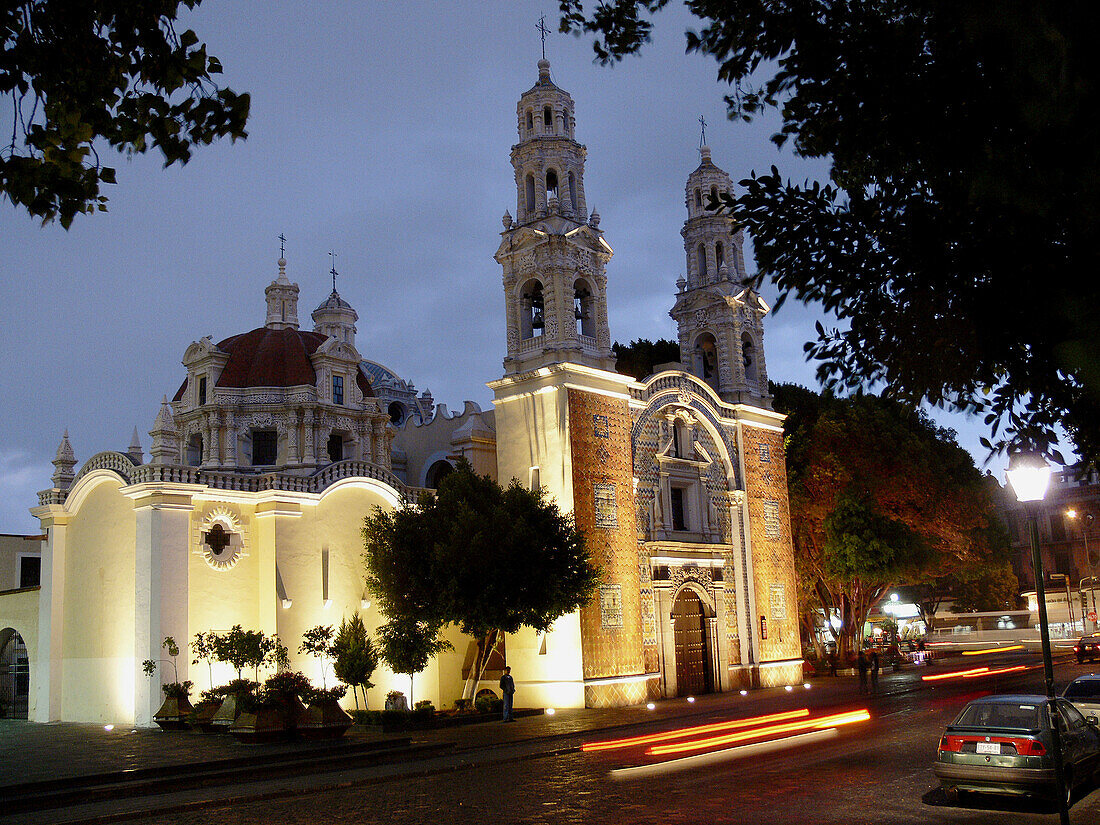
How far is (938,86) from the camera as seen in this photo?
6.91m

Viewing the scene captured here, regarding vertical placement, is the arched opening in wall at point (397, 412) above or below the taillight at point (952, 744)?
above

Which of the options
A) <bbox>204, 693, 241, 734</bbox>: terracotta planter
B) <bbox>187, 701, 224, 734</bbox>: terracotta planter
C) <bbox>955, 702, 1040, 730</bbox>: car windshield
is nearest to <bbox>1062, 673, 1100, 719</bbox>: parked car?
<bbox>955, 702, 1040, 730</bbox>: car windshield

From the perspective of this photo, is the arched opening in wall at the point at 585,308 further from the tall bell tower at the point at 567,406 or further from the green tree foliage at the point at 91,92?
the green tree foliage at the point at 91,92

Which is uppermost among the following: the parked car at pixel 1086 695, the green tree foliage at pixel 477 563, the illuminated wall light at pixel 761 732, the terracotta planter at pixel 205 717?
the green tree foliage at pixel 477 563

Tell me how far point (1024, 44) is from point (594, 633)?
81.3ft

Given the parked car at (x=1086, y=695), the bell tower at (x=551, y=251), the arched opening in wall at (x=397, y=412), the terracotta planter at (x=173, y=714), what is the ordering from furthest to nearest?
1. the arched opening in wall at (x=397, y=412)
2. the bell tower at (x=551, y=251)
3. the terracotta planter at (x=173, y=714)
4. the parked car at (x=1086, y=695)

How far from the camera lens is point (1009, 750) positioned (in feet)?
38.1

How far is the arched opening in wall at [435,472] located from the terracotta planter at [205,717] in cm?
1567

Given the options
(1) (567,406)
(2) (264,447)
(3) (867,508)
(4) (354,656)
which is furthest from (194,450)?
(3) (867,508)

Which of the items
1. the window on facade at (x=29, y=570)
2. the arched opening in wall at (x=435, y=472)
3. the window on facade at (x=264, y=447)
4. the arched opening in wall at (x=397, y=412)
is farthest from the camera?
the arched opening in wall at (x=397, y=412)

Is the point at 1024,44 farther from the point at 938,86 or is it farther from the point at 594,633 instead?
the point at 594,633

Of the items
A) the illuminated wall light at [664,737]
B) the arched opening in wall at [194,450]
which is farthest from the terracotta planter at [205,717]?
the arched opening in wall at [194,450]

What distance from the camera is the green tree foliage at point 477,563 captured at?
79.9 feet

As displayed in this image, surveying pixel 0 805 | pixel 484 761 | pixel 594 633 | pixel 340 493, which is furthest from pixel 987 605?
pixel 0 805
